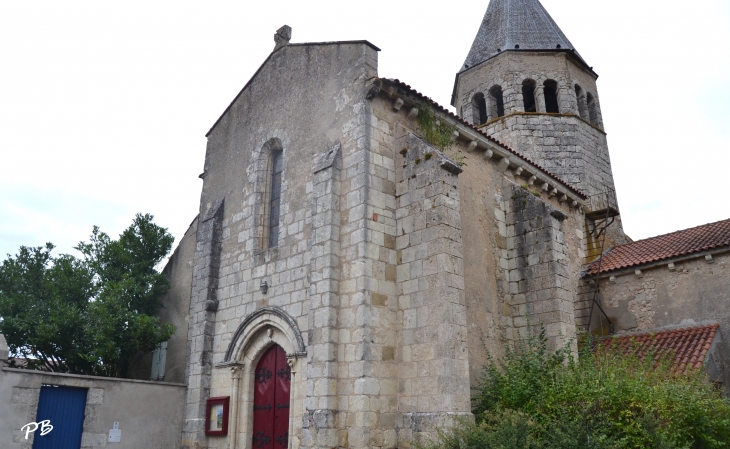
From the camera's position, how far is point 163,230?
14.8 m

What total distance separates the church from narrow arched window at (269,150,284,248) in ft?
0.15

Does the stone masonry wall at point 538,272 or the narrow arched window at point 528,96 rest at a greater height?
the narrow arched window at point 528,96

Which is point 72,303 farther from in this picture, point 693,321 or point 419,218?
point 693,321

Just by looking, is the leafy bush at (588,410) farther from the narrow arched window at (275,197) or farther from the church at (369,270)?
the narrow arched window at (275,197)

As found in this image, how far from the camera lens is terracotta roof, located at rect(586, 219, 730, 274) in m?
13.2

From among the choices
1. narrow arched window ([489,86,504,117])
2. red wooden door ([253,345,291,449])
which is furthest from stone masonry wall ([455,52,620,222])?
red wooden door ([253,345,291,449])

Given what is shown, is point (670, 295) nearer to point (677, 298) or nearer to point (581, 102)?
point (677, 298)

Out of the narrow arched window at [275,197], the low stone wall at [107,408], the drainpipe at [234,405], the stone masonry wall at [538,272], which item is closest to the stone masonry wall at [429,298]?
the stone masonry wall at [538,272]

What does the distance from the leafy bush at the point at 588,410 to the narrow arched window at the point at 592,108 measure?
40.9ft

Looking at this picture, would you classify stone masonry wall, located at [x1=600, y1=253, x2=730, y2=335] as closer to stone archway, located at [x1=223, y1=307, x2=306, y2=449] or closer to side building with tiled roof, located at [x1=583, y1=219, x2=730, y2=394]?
side building with tiled roof, located at [x1=583, y1=219, x2=730, y2=394]

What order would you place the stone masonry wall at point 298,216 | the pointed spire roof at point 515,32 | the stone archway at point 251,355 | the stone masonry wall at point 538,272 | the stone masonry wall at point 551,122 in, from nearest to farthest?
the stone masonry wall at point 298,216, the stone archway at point 251,355, the stone masonry wall at point 538,272, the stone masonry wall at point 551,122, the pointed spire roof at point 515,32

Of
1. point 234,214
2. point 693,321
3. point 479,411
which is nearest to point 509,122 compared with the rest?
point 693,321

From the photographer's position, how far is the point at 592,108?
20.6 metres

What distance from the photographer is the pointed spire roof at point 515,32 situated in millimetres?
20234
